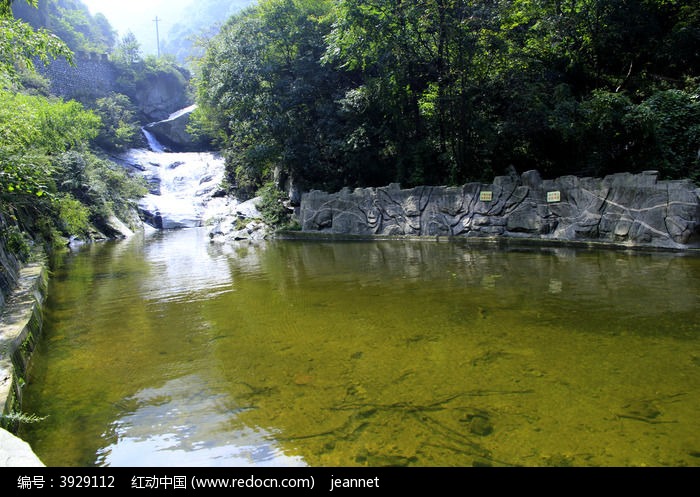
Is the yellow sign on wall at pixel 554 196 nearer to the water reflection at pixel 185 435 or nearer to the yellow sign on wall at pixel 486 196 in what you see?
the yellow sign on wall at pixel 486 196

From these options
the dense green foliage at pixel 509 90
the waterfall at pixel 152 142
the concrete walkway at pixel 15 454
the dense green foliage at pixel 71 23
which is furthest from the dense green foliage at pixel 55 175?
the dense green foliage at pixel 71 23

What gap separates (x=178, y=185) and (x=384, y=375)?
3283 centimetres

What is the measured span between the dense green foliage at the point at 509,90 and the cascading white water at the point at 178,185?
587 inches

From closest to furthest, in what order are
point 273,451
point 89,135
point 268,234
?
point 273,451 → point 268,234 → point 89,135

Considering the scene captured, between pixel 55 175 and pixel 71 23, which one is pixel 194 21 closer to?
pixel 71 23

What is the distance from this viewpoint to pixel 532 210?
1059 cm

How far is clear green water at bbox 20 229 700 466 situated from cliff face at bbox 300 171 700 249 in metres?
2.03

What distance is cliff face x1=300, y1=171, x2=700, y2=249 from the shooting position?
8.04 metres

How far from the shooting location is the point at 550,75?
39.6 ft

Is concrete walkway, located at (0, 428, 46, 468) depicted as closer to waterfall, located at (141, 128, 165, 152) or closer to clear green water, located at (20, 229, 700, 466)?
clear green water, located at (20, 229, 700, 466)

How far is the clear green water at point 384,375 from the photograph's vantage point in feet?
7.60
